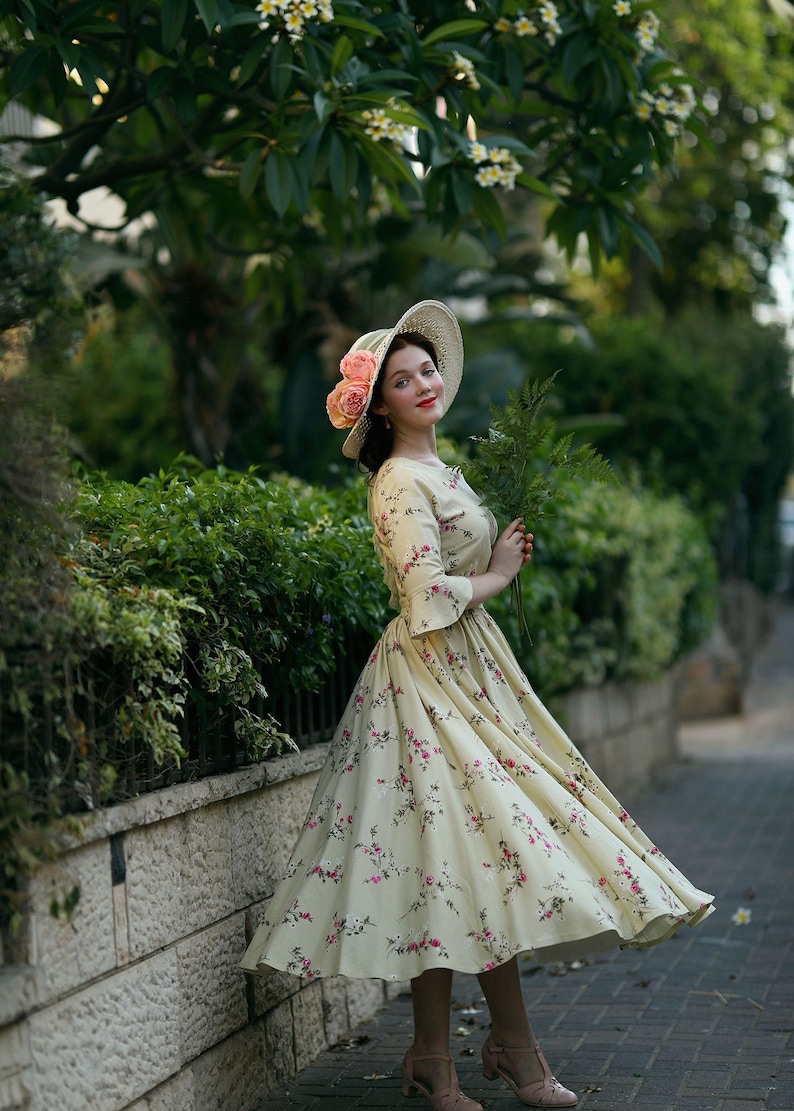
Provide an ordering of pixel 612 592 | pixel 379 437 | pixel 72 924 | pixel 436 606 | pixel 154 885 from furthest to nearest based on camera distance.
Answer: pixel 612 592, pixel 379 437, pixel 436 606, pixel 154 885, pixel 72 924

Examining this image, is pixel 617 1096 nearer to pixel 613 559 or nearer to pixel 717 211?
pixel 613 559

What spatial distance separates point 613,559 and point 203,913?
5.75 metres

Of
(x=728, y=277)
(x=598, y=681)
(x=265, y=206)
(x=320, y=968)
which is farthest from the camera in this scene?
(x=728, y=277)

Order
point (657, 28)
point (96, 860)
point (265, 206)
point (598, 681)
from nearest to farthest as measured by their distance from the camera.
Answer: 1. point (96, 860)
2. point (657, 28)
3. point (265, 206)
4. point (598, 681)

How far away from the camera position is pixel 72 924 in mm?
3094

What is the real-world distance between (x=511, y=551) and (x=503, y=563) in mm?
50

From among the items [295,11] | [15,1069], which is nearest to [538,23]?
[295,11]

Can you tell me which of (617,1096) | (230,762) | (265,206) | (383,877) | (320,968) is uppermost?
(265,206)

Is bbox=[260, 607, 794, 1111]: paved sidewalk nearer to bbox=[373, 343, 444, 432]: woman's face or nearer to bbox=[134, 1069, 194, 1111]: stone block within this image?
bbox=[134, 1069, 194, 1111]: stone block

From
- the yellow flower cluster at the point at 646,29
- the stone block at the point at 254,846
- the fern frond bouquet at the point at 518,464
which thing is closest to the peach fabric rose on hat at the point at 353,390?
the fern frond bouquet at the point at 518,464

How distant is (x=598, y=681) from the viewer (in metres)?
9.02

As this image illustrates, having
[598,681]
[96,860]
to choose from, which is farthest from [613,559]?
[96,860]

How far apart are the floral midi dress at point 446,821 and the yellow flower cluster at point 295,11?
1792 millimetres

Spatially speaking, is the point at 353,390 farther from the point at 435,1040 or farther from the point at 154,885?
the point at 435,1040
